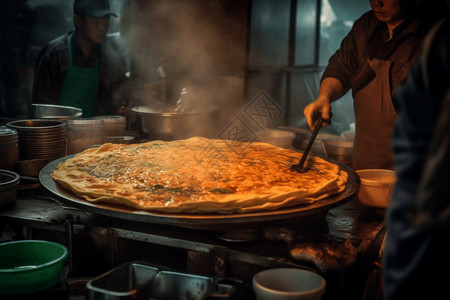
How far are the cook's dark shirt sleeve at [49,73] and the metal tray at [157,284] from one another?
367 centimetres

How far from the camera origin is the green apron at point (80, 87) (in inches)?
204

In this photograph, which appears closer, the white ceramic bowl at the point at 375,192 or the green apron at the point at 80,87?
the white ceramic bowl at the point at 375,192

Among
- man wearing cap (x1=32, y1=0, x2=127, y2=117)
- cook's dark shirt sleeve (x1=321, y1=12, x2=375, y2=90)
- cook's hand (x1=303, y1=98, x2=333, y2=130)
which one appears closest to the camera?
cook's hand (x1=303, y1=98, x2=333, y2=130)

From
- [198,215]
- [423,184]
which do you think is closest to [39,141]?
[198,215]

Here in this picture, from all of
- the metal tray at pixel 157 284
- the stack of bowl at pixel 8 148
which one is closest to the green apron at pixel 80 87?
the stack of bowl at pixel 8 148

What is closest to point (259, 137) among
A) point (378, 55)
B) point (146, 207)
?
point (378, 55)

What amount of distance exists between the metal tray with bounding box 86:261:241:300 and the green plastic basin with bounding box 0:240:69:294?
175 millimetres

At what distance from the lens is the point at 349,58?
3.71 metres

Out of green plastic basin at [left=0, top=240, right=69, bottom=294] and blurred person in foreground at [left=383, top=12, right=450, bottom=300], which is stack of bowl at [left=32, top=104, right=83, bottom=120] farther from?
blurred person in foreground at [left=383, top=12, right=450, bottom=300]

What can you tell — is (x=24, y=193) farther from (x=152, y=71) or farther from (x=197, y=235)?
(x=152, y=71)

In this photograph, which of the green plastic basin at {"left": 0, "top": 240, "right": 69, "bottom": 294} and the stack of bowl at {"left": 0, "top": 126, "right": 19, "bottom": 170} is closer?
the green plastic basin at {"left": 0, "top": 240, "right": 69, "bottom": 294}

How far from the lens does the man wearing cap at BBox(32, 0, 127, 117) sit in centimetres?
497

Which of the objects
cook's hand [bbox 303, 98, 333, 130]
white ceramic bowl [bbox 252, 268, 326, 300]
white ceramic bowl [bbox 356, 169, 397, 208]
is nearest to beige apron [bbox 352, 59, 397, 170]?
cook's hand [bbox 303, 98, 333, 130]

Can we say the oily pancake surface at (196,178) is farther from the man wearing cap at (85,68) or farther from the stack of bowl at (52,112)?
the man wearing cap at (85,68)
